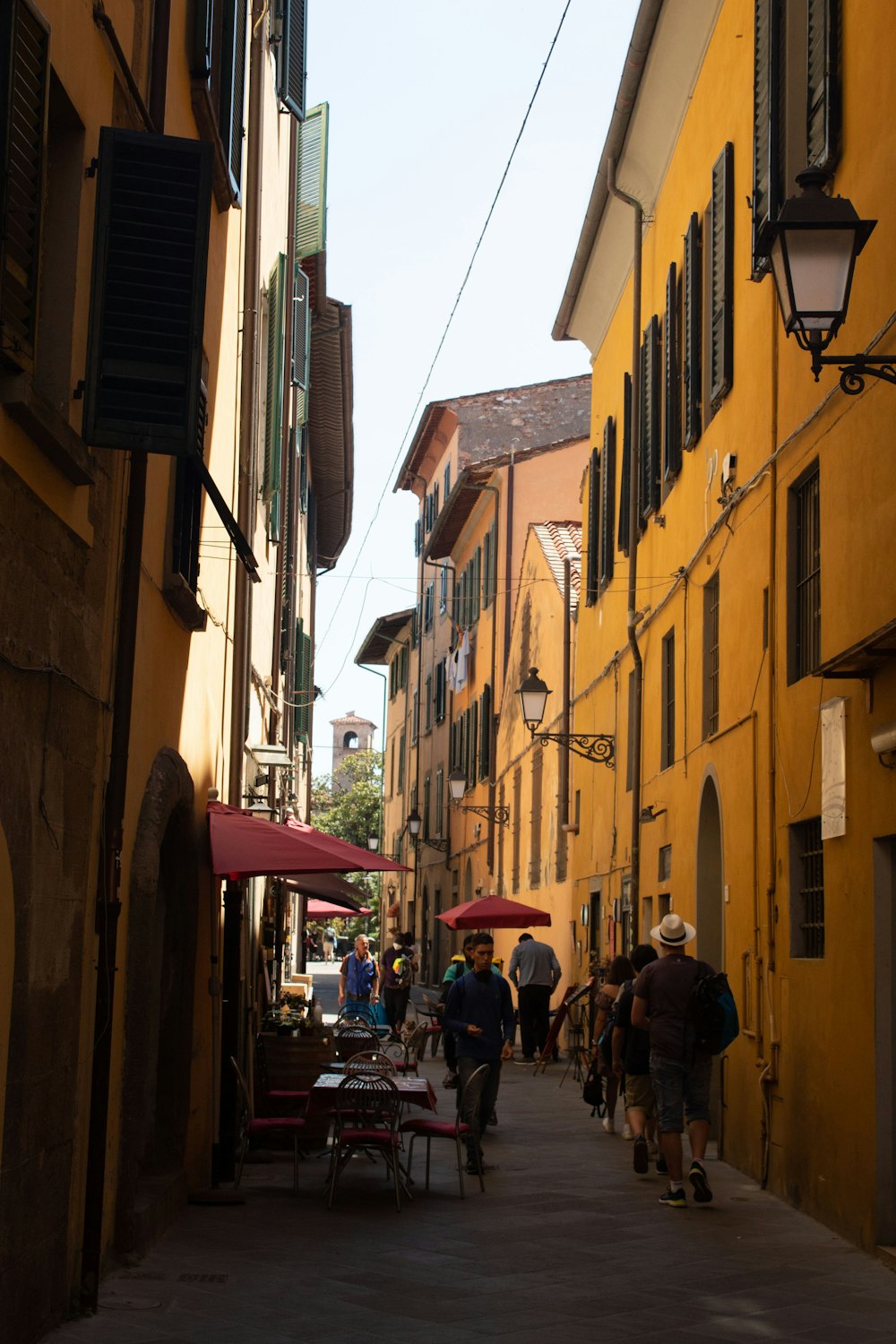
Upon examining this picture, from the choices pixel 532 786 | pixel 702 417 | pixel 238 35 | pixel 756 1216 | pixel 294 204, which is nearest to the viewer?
pixel 756 1216

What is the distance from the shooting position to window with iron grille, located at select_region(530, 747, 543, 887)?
25.4m

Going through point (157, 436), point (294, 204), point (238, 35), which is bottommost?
point (157, 436)

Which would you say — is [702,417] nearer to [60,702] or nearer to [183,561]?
[183,561]

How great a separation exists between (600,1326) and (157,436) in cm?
396

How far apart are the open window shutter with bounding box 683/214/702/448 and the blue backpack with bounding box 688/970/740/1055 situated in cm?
537

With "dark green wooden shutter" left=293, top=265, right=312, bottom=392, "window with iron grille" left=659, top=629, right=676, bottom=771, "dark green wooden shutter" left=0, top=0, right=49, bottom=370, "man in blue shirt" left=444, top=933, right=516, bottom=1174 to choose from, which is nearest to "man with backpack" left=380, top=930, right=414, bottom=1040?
"dark green wooden shutter" left=293, top=265, right=312, bottom=392

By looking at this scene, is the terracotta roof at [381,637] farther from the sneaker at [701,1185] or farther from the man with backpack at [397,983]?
the sneaker at [701,1185]

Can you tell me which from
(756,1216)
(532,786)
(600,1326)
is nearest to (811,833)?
(756,1216)

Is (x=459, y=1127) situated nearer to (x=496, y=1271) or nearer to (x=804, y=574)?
(x=496, y=1271)

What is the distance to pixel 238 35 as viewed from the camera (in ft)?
38.0

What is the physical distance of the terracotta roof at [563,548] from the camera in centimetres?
2412

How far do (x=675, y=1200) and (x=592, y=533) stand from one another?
477 inches

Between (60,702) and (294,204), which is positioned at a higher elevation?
(294,204)

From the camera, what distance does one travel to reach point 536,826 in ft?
85.7
